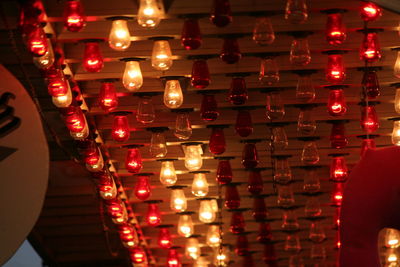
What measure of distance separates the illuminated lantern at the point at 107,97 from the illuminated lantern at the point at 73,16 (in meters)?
1.48

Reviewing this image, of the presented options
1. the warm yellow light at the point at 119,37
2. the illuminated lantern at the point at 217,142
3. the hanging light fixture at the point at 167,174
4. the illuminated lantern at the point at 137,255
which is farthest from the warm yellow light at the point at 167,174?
the warm yellow light at the point at 119,37

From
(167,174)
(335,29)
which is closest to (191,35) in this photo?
(335,29)

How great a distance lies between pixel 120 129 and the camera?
956 cm

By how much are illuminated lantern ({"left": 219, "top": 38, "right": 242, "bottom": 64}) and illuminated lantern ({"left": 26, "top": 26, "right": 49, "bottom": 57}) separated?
1472mm

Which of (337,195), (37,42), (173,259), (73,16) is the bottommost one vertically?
(37,42)

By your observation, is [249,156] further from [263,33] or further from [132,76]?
[263,33]

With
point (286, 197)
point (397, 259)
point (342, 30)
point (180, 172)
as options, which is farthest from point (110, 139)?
point (397, 259)

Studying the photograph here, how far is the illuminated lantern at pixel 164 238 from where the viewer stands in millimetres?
12227

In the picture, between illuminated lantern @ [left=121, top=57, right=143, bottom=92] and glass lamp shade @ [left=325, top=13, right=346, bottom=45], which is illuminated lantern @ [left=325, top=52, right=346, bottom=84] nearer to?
glass lamp shade @ [left=325, top=13, right=346, bottom=45]

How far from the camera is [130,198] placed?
460 inches

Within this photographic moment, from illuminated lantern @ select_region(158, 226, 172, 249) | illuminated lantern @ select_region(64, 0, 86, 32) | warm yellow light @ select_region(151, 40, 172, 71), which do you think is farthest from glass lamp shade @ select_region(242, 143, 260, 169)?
illuminated lantern @ select_region(64, 0, 86, 32)

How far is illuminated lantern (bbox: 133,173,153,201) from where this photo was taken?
10.7 meters

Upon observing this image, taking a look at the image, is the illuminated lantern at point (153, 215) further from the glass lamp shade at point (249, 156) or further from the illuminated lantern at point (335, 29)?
the illuminated lantern at point (335, 29)

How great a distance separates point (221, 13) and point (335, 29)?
1158 mm
